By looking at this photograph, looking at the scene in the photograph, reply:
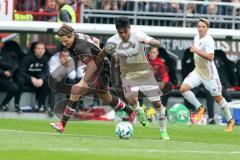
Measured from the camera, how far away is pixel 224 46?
25.9 m

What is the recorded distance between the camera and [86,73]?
56.1ft

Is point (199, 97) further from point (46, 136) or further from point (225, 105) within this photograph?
point (46, 136)

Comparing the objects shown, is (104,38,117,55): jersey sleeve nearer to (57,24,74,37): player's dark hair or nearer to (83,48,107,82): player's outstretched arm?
(83,48,107,82): player's outstretched arm

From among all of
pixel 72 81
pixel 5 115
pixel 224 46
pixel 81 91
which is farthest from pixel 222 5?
pixel 81 91

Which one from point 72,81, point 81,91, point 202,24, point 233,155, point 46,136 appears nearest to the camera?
point 233,155

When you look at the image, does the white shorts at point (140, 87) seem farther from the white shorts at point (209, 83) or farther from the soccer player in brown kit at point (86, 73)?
the white shorts at point (209, 83)

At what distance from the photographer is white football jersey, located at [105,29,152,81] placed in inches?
639

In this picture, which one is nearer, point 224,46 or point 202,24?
point 202,24

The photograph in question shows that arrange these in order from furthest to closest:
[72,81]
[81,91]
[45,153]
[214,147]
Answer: [72,81], [81,91], [214,147], [45,153]

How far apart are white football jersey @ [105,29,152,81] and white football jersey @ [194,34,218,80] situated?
3.52m

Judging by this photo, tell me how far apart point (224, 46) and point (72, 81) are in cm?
476

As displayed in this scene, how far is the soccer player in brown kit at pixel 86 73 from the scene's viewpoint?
55.2ft

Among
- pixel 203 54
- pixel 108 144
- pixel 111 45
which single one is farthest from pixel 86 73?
pixel 203 54

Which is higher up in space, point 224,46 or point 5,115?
point 224,46
